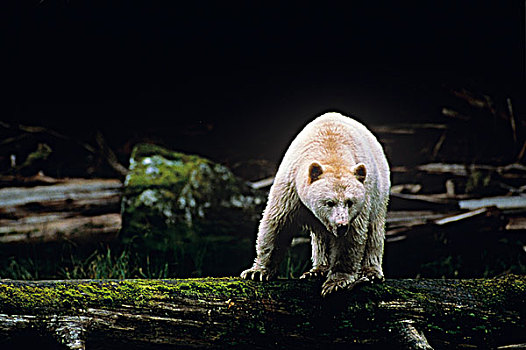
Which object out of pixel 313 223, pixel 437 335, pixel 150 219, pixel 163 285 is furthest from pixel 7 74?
pixel 437 335

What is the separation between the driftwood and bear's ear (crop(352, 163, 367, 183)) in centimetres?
270

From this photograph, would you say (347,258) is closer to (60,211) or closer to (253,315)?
(253,315)

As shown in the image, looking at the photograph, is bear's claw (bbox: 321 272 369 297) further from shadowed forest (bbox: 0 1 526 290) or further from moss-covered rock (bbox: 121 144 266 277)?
moss-covered rock (bbox: 121 144 266 277)

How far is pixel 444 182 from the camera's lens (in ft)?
18.8

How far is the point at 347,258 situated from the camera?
3.31 meters

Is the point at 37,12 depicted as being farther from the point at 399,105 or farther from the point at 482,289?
the point at 482,289

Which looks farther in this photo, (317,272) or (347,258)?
(317,272)

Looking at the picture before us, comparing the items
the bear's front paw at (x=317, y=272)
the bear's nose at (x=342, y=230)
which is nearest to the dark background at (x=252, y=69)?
the bear's front paw at (x=317, y=272)

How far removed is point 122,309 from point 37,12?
118 inches

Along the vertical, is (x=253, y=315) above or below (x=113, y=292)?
below

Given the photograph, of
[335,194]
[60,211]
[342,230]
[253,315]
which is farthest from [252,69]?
[253,315]

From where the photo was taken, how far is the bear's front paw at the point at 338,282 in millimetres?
3191

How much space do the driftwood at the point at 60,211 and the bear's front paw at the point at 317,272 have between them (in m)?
2.21

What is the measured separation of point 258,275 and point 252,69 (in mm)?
2781
